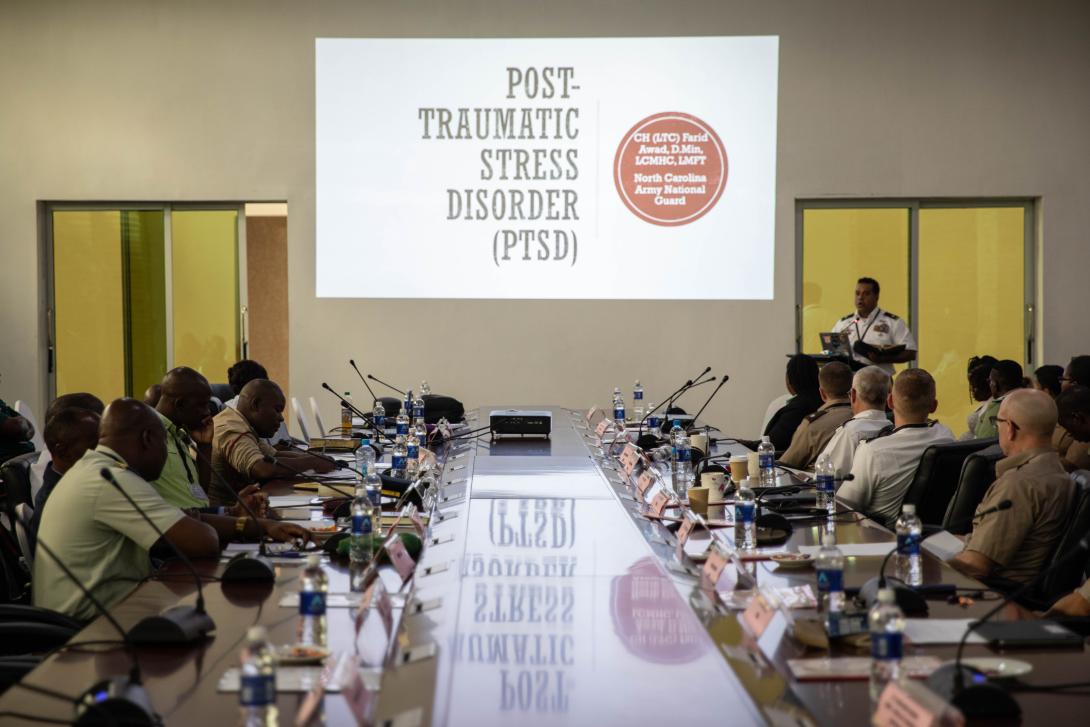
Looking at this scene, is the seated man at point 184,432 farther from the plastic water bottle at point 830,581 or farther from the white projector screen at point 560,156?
Result: the white projector screen at point 560,156

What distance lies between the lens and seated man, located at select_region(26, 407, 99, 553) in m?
3.53

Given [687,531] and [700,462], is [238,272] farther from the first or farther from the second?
[687,531]

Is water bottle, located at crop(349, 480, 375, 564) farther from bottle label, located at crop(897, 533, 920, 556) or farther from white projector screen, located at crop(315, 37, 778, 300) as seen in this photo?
white projector screen, located at crop(315, 37, 778, 300)

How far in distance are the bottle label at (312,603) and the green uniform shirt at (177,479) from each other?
68.6 inches

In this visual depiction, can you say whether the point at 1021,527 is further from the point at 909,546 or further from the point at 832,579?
the point at 832,579

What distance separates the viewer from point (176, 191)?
9188 mm

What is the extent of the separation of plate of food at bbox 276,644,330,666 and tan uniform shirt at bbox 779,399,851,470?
3891 mm

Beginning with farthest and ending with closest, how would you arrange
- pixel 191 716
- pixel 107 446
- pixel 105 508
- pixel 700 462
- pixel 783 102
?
pixel 783 102
pixel 700 462
pixel 107 446
pixel 105 508
pixel 191 716

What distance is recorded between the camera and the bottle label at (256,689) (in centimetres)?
171

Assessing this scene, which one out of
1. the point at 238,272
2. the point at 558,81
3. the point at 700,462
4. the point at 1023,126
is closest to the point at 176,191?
the point at 238,272

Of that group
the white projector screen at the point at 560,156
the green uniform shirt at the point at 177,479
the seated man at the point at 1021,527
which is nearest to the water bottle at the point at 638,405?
the white projector screen at the point at 560,156

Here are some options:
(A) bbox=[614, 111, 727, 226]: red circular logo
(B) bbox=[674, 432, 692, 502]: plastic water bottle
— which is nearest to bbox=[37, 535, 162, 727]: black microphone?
(B) bbox=[674, 432, 692, 502]: plastic water bottle

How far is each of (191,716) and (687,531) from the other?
1.53 meters

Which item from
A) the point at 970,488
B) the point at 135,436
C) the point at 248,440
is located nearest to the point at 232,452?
the point at 248,440
